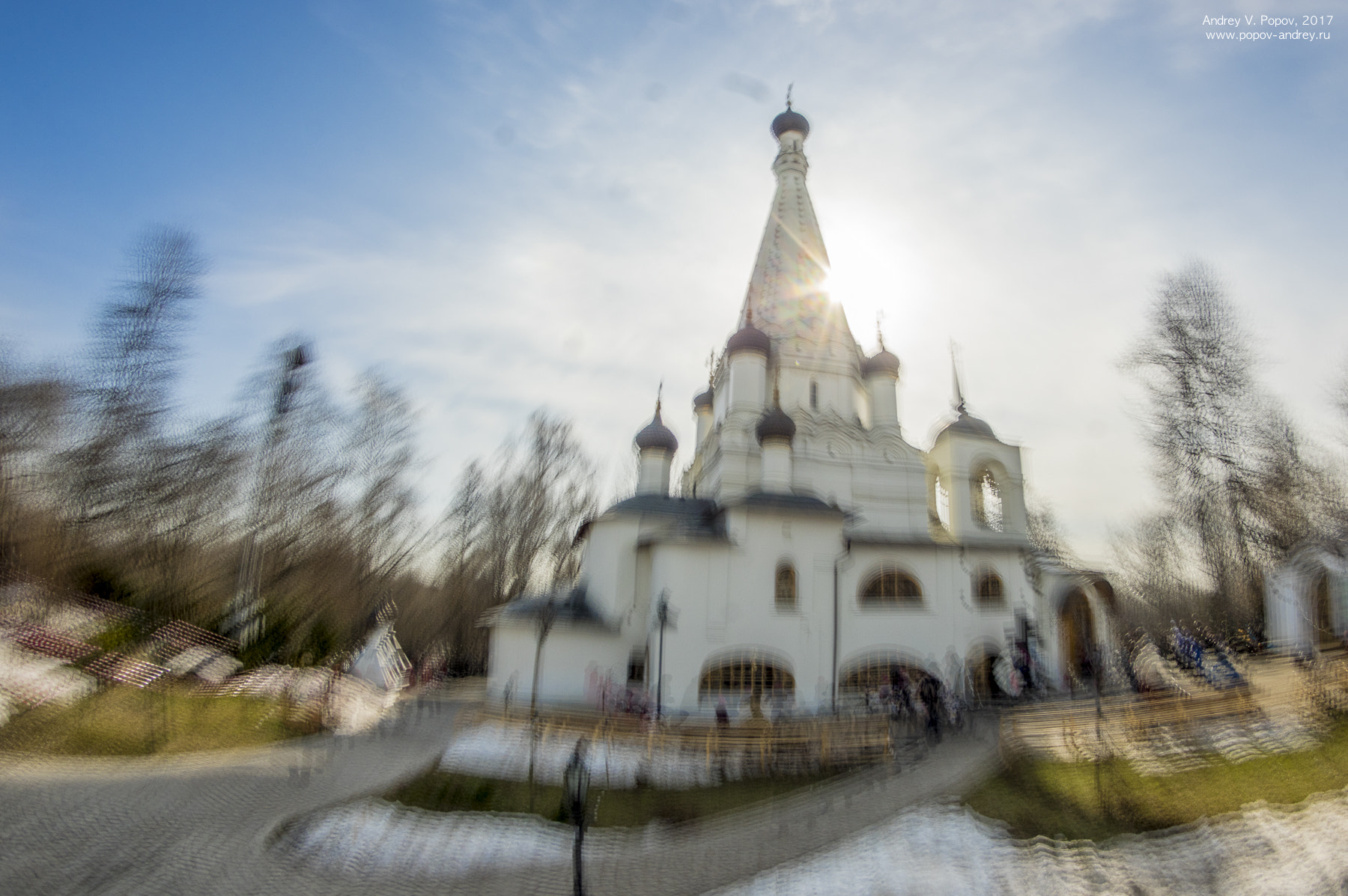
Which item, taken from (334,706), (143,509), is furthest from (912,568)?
(143,509)

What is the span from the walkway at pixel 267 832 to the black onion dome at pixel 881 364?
1341cm

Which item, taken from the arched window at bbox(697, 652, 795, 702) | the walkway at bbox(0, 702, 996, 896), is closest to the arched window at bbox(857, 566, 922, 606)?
the arched window at bbox(697, 652, 795, 702)

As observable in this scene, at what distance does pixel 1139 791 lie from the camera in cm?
845

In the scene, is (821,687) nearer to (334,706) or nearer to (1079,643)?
(1079,643)

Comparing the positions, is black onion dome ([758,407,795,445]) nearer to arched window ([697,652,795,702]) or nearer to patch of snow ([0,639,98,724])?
arched window ([697,652,795,702])

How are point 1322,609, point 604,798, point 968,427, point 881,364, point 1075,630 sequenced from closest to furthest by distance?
point 604,798 < point 1322,609 < point 1075,630 < point 968,427 < point 881,364

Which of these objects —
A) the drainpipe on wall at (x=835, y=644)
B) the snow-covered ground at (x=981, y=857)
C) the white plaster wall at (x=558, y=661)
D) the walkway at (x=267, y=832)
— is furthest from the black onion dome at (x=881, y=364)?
the snow-covered ground at (x=981, y=857)

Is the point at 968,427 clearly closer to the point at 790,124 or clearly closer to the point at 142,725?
the point at 790,124

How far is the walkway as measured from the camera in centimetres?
764

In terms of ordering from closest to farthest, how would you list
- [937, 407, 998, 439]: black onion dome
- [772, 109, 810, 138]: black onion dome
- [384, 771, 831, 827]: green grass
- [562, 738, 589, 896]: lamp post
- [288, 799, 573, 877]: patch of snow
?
[562, 738, 589, 896]: lamp post → [288, 799, 573, 877]: patch of snow → [384, 771, 831, 827]: green grass → [937, 407, 998, 439]: black onion dome → [772, 109, 810, 138]: black onion dome

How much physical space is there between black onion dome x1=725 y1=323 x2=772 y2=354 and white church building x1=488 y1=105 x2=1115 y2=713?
0.07 meters

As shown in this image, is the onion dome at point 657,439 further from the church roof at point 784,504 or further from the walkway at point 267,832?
the walkway at point 267,832

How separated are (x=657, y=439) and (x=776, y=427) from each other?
4284mm

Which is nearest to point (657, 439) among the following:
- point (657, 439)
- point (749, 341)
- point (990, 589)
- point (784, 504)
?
point (657, 439)
